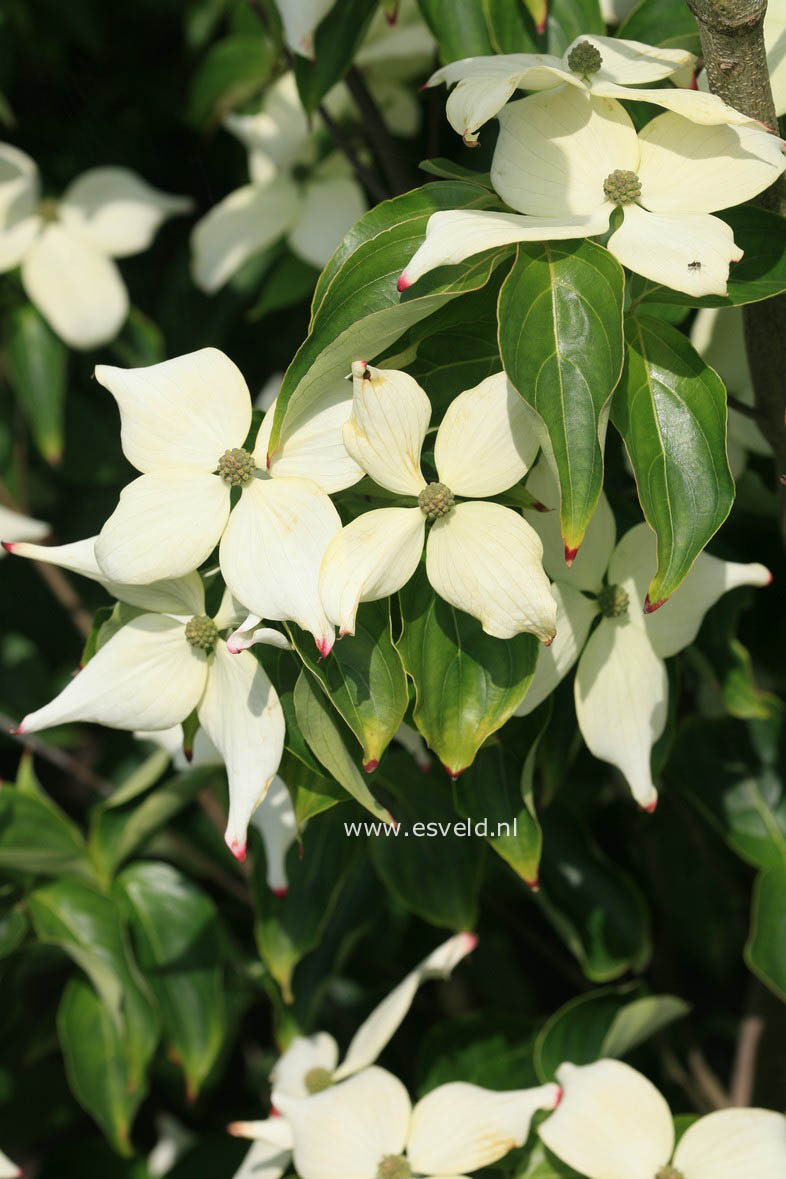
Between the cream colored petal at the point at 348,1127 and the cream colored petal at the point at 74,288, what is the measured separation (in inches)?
24.0

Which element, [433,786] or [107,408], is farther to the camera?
[107,408]

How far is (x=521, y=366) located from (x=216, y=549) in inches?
7.0

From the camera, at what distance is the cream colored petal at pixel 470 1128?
657 millimetres

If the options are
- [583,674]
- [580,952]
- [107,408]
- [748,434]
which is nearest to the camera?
[583,674]

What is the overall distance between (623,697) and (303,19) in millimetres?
440

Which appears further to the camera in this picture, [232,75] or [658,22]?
[232,75]

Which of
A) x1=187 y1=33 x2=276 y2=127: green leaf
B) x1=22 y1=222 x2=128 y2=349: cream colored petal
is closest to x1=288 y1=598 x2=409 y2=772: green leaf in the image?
x1=22 y1=222 x2=128 y2=349: cream colored petal

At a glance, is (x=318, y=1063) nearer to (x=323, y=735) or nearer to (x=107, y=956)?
(x=107, y=956)

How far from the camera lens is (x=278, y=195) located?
1.00 meters

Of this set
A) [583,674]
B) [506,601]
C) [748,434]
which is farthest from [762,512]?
[506,601]

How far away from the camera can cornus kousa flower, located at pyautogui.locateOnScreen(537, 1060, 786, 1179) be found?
0.65 m

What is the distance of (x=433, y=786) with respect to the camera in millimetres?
753

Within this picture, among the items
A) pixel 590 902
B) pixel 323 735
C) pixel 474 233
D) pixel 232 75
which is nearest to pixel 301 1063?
pixel 590 902

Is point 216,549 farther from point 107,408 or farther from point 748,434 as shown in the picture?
point 107,408
